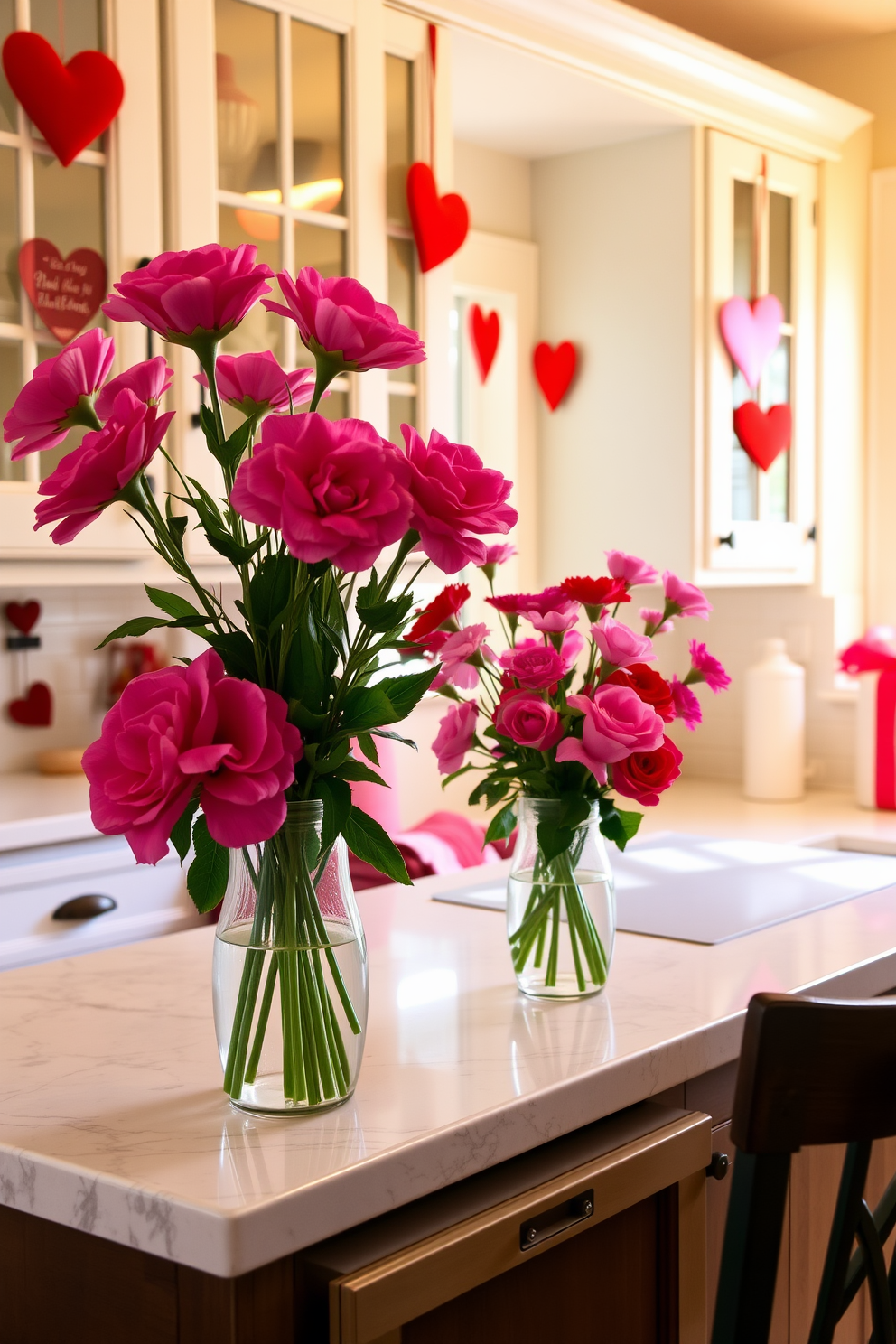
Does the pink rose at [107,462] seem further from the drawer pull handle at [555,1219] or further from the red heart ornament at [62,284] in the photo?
the red heart ornament at [62,284]

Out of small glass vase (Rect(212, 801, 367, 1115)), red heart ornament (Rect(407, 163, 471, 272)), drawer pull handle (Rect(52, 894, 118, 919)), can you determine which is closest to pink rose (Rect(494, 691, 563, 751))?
small glass vase (Rect(212, 801, 367, 1115))

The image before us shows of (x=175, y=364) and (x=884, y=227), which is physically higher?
(x=884, y=227)

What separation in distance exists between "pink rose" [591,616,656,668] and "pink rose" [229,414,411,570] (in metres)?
0.43

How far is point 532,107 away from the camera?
3.22m

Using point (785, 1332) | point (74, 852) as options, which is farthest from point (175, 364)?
point (785, 1332)

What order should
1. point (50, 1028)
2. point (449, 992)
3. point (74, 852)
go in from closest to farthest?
point (50, 1028), point (449, 992), point (74, 852)

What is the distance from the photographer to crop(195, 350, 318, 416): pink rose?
40.7 inches

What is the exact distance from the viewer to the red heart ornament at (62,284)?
2.22 m

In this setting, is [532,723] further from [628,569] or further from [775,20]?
[775,20]

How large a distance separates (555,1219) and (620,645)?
0.48 meters

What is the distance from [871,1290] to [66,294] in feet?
6.07

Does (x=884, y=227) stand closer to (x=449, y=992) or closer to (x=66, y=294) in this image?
(x=66, y=294)

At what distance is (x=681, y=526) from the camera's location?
3363 millimetres

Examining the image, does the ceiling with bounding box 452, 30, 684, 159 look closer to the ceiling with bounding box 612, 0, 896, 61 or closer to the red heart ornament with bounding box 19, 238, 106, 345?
the ceiling with bounding box 612, 0, 896, 61
